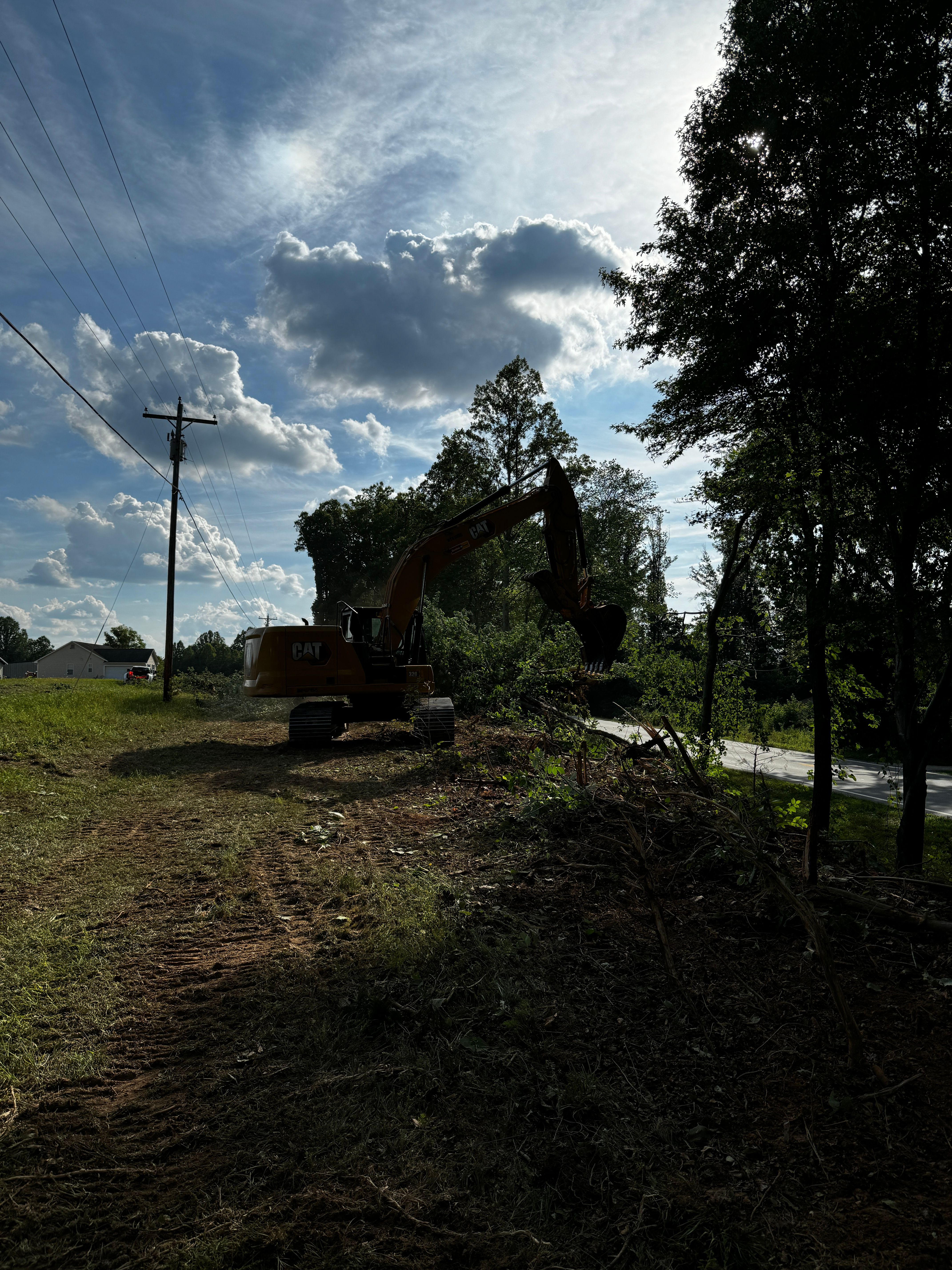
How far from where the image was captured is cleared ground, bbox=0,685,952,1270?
2117mm

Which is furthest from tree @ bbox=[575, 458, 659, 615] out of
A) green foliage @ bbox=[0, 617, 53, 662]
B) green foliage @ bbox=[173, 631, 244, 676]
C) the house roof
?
green foliage @ bbox=[0, 617, 53, 662]

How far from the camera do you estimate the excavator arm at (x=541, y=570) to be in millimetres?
10281

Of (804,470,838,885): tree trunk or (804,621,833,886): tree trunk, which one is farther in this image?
(804,621,833,886): tree trunk

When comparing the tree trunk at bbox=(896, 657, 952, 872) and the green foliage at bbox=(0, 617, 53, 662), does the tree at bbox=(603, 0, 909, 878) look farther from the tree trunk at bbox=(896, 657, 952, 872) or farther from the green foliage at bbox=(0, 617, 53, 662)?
the green foliage at bbox=(0, 617, 53, 662)

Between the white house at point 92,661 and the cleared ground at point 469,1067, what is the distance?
241 feet

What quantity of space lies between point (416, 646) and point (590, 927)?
29.7 feet

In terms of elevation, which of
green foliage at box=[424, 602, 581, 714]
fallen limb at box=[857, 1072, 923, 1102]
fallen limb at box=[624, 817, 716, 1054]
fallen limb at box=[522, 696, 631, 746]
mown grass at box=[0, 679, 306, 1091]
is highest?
green foliage at box=[424, 602, 581, 714]

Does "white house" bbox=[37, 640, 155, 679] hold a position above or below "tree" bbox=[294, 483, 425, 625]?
below

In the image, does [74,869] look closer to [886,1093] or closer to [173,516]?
[886,1093]

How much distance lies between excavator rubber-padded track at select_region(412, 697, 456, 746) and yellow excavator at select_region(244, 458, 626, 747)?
1 centimetres

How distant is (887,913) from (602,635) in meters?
6.71

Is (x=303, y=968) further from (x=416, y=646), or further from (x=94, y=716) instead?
(x=94, y=716)

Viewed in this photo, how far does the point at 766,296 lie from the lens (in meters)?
8.22

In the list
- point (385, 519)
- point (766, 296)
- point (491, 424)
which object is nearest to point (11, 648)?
point (385, 519)
